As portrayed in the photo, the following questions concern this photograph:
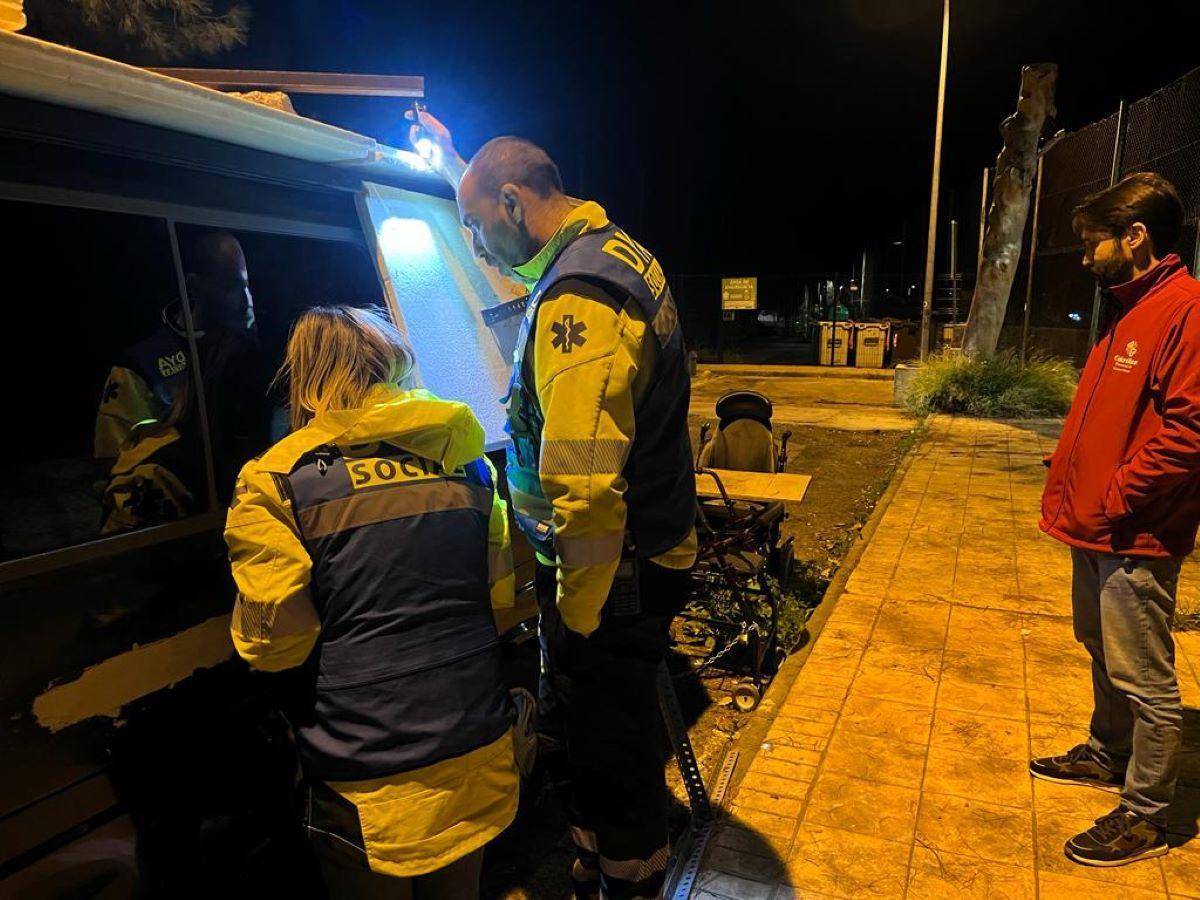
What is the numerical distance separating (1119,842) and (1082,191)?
439 inches

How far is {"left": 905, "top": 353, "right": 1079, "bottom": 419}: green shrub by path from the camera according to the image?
1146 centimetres

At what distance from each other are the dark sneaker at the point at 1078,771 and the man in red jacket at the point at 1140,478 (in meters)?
0.30

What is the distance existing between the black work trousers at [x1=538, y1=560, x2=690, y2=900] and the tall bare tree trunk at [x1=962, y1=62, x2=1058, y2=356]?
1273cm

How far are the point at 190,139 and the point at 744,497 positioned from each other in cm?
353

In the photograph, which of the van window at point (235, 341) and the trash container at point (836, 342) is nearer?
the van window at point (235, 341)

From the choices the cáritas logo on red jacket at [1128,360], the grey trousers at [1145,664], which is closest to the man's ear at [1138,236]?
the cáritas logo on red jacket at [1128,360]

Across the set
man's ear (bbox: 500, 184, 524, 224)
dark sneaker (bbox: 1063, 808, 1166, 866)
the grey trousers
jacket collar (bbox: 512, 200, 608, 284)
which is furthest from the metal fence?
man's ear (bbox: 500, 184, 524, 224)

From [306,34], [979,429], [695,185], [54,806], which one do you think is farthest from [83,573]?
[695,185]

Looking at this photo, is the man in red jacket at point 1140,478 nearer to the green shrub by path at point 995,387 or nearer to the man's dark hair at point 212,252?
the man's dark hair at point 212,252

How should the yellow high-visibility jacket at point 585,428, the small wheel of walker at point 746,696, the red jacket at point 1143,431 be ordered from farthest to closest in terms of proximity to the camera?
the small wheel of walker at point 746,696
the red jacket at point 1143,431
the yellow high-visibility jacket at point 585,428

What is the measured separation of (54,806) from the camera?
4.96 ft

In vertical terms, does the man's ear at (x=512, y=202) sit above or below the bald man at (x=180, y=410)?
above

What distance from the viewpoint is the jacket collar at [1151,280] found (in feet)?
7.86

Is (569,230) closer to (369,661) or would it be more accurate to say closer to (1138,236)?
(369,661)
